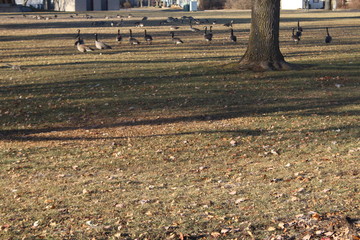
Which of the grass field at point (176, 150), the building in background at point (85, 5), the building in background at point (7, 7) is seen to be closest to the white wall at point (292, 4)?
the building in background at point (85, 5)

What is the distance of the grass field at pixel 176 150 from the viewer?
253 inches

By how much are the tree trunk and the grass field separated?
620mm

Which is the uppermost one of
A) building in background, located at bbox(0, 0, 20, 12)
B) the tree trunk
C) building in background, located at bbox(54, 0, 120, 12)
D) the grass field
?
building in background, located at bbox(54, 0, 120, 12)

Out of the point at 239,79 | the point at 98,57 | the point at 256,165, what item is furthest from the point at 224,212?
the point at 98,57

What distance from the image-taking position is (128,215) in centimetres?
659

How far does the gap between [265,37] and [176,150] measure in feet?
27.3

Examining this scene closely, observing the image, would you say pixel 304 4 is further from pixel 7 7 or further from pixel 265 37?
pixel 265 37

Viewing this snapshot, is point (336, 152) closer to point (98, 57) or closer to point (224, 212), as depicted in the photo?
point (224, 212)

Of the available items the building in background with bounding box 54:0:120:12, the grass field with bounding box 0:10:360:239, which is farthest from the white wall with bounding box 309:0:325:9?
the grass field with bounding box 0:10:360:239

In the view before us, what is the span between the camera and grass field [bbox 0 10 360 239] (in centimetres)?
644

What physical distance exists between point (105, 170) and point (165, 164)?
0.93 metres

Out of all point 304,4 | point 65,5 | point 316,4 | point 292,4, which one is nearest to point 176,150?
point 65,5

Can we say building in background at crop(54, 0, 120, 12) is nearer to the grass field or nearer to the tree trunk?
the grass field

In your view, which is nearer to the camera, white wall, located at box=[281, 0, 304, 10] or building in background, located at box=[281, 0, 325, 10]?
building in background, located at box=[281, 0, 325, 10]
